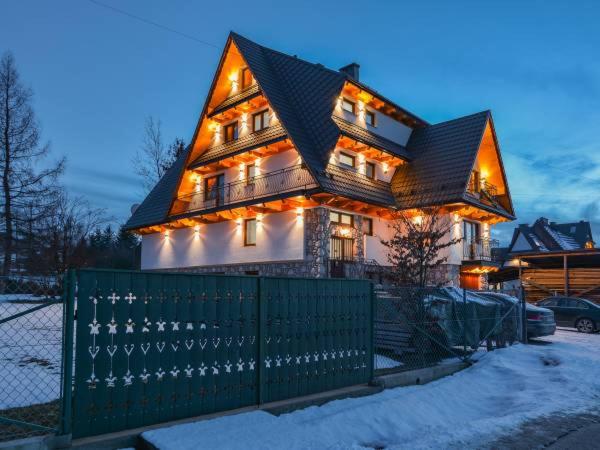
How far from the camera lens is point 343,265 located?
21.7m

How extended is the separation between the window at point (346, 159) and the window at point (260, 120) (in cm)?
407

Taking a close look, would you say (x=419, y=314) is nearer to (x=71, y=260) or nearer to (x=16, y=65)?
(x=71, y=260)

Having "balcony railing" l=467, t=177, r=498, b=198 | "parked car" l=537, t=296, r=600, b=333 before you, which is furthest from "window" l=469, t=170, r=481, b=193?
"parked car" l=537, t=296, r=600, b=333

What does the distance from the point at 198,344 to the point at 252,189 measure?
17.5 meters

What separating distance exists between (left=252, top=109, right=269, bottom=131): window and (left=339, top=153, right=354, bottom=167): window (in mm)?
4067

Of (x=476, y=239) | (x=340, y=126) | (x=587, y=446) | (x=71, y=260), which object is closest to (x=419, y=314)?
(x=587, y=446)

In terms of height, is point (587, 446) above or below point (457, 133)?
below

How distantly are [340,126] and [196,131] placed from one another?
8.33 meters

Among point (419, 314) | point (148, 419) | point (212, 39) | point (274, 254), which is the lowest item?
point (148, 419)

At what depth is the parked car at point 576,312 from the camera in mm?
18638

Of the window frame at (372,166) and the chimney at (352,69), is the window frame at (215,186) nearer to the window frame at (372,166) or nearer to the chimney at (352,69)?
the window frame at (372,166)

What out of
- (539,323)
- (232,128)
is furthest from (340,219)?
(539,323)

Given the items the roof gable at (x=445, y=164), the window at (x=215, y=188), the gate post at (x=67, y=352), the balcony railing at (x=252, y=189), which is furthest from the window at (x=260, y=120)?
the gate post at (x=67, y=352)

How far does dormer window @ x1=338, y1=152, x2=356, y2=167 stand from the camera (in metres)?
23.1
